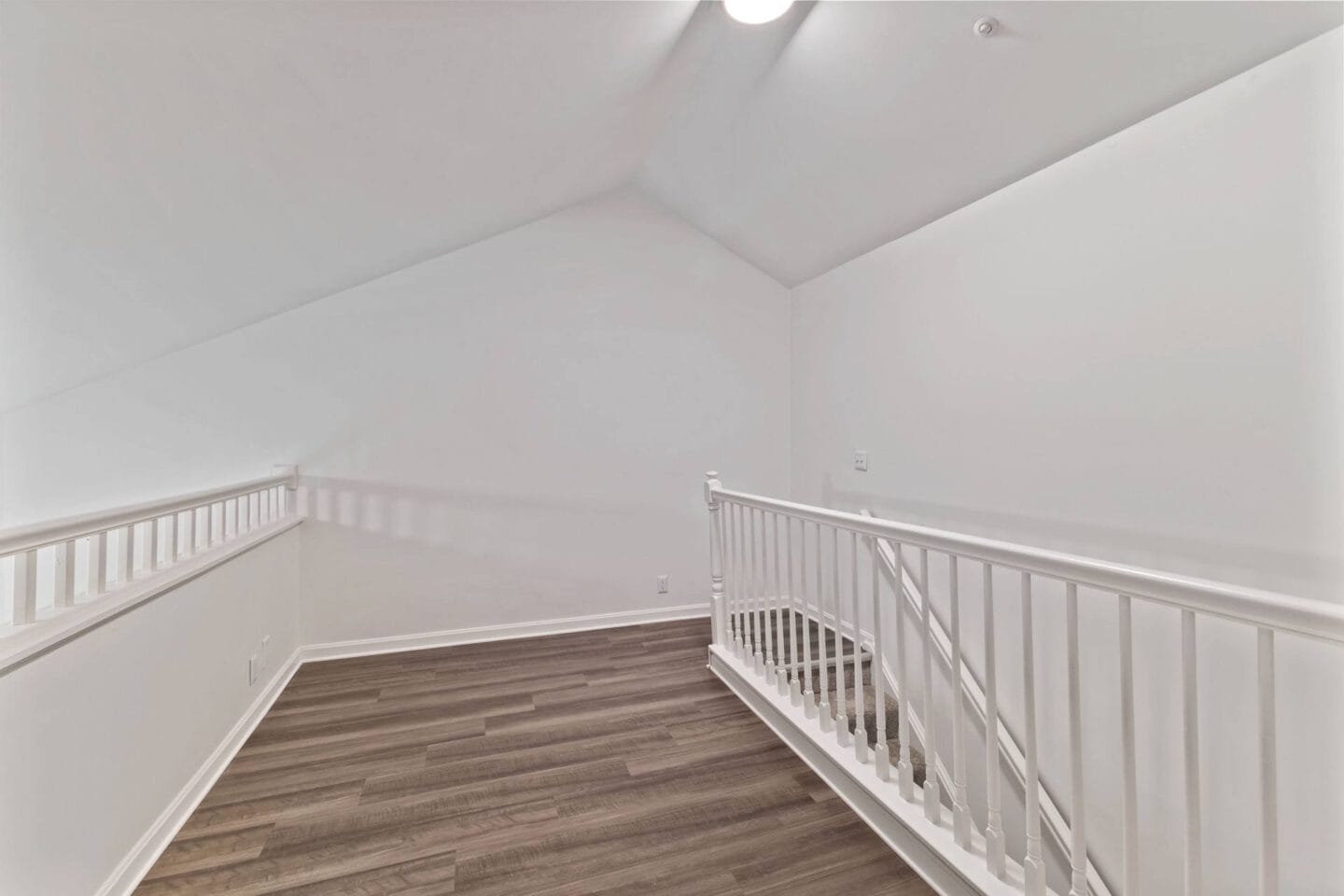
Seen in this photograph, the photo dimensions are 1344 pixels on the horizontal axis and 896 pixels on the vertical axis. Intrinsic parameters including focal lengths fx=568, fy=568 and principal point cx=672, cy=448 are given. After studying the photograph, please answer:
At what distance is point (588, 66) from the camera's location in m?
2.20

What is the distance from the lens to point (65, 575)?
4.56 feet

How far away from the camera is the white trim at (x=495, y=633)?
331 centimetres

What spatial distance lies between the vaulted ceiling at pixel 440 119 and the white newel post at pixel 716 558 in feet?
5.59

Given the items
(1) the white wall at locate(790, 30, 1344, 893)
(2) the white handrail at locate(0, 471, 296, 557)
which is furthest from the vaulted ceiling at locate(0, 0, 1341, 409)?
(2) the white handrail at locate(0, 471, 296, 557)

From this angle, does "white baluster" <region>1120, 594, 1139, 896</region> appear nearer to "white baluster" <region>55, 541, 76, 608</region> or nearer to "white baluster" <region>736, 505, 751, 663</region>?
"white baluster" <region>736, 505, 751, 663</region>

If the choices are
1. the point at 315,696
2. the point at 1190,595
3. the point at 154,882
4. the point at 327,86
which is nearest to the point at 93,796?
the point at 154,882

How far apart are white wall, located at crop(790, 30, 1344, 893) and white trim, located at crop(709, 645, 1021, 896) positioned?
837 millimetres

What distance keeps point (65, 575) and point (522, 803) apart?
145cm

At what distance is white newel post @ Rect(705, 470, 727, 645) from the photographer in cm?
295

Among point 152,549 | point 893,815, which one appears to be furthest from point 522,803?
point 152,549

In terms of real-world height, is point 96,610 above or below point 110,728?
above

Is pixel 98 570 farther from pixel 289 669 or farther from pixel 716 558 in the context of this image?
pixel 716 558

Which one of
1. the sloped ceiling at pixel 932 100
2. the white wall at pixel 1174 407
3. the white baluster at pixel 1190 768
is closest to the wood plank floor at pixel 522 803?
the white baluster at pixel 1190 768

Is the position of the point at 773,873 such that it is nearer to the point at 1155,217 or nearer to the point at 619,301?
the point at 1155,217
